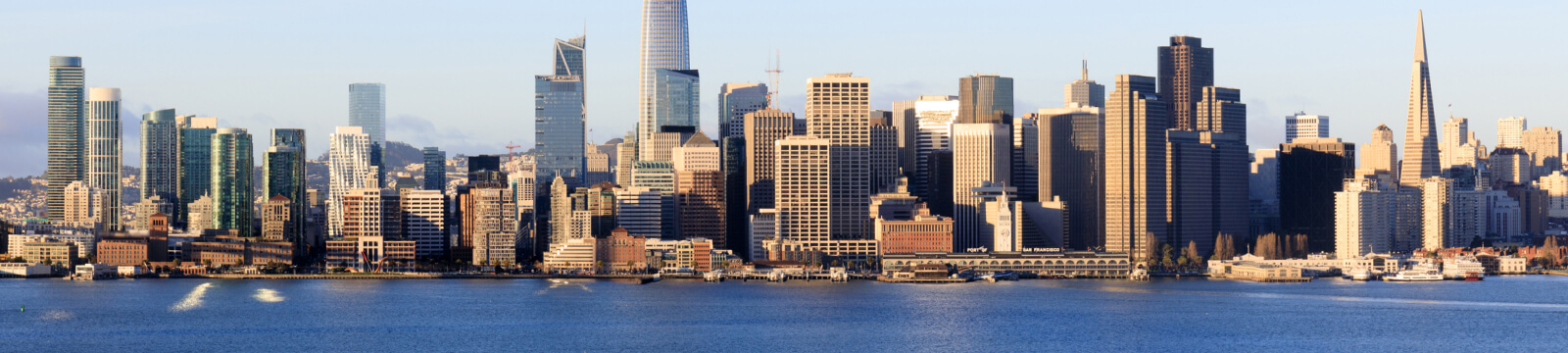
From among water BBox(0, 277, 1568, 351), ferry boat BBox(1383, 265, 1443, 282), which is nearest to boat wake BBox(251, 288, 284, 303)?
water BBox(0, 277, 1568, 351)

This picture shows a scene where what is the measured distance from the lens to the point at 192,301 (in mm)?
144125

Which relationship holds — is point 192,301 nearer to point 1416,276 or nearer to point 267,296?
point 267,296

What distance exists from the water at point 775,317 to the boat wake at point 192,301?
126mm

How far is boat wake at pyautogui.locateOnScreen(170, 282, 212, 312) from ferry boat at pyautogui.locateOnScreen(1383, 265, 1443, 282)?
102328 mm

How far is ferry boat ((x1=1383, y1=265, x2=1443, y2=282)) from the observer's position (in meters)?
188

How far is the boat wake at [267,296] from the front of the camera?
5723 inches

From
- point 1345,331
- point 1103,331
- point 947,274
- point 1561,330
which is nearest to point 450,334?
point 1103,331

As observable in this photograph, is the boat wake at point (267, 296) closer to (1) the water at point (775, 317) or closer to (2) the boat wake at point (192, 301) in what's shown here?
(1) the water at point (775, 317)

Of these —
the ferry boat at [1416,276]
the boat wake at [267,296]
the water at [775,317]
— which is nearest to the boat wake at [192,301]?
the water at [775,317]

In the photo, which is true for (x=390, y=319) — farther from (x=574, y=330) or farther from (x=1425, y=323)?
(x=1425, y=323)

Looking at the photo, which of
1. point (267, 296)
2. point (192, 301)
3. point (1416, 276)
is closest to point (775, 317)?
point (267, 296)

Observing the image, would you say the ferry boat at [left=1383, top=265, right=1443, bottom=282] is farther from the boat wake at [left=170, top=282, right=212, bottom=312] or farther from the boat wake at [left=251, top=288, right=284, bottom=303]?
the boat wake at [left=170, top=282, right=212, bottom=312]

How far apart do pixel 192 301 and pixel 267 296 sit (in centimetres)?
720

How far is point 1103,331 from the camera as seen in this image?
4616 inches
